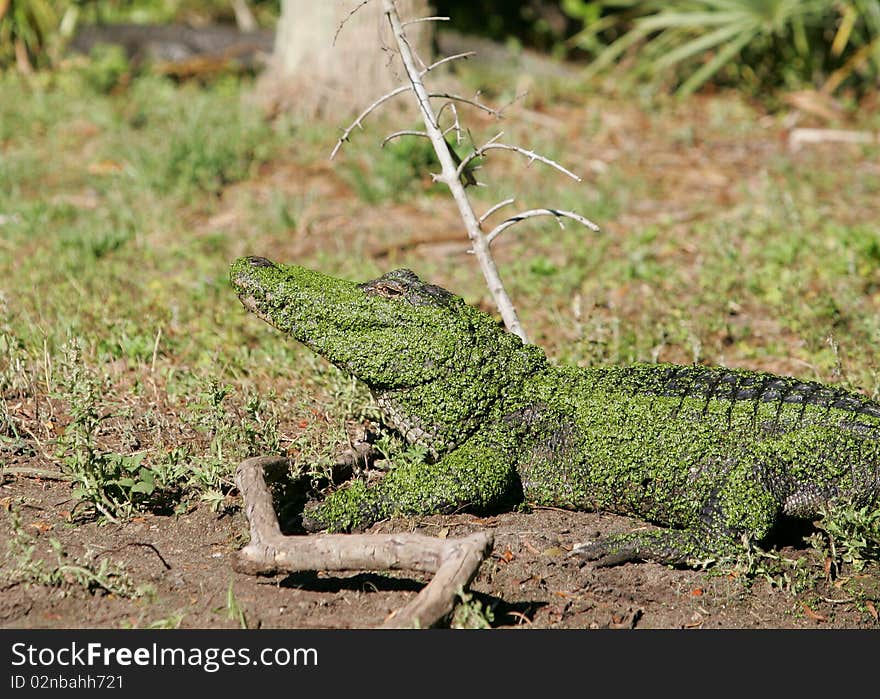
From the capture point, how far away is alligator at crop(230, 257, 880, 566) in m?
3.88

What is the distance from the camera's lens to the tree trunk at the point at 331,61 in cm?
898

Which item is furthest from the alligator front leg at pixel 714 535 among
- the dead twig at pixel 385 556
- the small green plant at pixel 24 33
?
the small green plant at pixel 24 33

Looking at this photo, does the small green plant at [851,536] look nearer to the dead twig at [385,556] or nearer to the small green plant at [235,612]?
the dead twig at [385,556]

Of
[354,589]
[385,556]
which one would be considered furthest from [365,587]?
[385,556]

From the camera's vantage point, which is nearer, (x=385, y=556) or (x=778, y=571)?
(x=385, y=556)

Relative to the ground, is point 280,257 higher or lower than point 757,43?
lower

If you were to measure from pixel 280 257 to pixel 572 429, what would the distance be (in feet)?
11.4

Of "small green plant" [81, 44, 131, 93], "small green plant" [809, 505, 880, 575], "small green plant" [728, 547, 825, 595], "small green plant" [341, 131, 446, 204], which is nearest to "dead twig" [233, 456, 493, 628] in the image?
"small green plant" [728, 547, 825, 595]

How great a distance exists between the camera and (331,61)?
9.12m

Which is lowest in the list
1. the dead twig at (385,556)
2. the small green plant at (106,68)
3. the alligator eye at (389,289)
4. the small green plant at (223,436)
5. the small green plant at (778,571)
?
the small green plant at (778,571)

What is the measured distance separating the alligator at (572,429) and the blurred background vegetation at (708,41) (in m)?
6.72

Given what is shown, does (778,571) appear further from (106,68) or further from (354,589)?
(106,68)

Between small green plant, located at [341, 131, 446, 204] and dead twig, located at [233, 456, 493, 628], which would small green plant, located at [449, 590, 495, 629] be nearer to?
dead twig, located at [233, 456, 493, 628]
